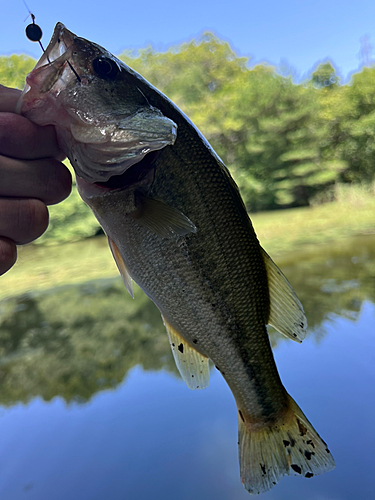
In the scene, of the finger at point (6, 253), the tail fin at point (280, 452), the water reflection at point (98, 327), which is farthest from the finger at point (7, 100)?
the water reflection at point (98, 327)

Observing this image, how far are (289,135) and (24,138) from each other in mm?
14774

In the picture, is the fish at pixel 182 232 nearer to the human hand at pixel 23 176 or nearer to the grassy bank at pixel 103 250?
the human hand at pixel 23 176

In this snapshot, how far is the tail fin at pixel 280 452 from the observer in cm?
103

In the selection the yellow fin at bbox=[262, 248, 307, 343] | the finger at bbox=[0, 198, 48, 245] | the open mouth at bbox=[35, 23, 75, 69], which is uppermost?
the open mouth at bbox=[35, 23, 75, 69]

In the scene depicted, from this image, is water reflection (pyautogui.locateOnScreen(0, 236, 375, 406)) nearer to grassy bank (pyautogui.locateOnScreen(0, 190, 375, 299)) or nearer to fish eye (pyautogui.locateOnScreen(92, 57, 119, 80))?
grassy bank (pyautogui.locateOnScreen(0, 190, 375, 299))

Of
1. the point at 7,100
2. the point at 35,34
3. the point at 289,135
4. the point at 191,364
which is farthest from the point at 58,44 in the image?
the point at 289,135

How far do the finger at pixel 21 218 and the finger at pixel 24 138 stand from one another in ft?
0.33

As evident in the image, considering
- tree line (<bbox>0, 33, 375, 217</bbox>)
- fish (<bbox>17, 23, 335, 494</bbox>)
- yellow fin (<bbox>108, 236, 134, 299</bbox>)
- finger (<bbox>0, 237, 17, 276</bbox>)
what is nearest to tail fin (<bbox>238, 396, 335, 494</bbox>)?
fish (<bbox>17, 23, 335, 494</bbox>)

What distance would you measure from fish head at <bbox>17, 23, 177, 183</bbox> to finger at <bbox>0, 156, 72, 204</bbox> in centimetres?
5

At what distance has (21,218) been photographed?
79 centimetres

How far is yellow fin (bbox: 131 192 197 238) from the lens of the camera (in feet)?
2.80

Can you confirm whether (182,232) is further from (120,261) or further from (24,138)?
(24,138)

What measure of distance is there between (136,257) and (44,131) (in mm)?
365

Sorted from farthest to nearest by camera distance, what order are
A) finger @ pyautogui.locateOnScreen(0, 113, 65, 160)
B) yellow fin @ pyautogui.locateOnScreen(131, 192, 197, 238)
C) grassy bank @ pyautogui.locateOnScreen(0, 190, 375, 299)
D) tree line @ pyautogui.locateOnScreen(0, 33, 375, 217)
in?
1. tree line @ pyautogui.locateOnScreen(0, 33, 375, 217)
2. grassy bank @ pyautogui.locateOnScreen(0, 190, 375, 299)
3. yellow fin @ pyautogui.locateOnScreen(131, 192, 197, 238)
4. finger @ pyautogui.locateOnScreen(0, 113, 65, 160)
